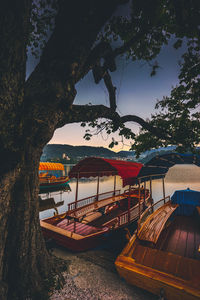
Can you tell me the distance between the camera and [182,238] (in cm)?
580

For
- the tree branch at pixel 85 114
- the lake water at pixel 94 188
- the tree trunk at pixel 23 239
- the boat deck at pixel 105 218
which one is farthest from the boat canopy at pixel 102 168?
the lake water at pixel 94 188

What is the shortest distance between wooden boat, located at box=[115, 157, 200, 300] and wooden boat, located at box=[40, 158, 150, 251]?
153 cm

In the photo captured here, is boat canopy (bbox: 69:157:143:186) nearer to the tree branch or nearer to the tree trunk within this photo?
the tree branch

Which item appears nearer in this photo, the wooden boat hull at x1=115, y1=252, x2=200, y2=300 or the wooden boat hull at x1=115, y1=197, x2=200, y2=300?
the wooden boat hull at x1=115, y1=252, x2=200, y2=300

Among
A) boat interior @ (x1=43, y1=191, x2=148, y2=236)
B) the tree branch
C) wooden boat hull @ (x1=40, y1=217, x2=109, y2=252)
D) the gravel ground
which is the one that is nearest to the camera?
the gravel ground

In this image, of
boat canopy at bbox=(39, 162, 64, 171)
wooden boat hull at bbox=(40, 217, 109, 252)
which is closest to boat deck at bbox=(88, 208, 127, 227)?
wooden boat hull at bbox=(40, 217, 109, 252)

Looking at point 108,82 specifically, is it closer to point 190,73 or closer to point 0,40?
point 190,73

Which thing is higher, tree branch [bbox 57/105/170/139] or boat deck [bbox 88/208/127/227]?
tree branch [bbox 57/105/170/139]

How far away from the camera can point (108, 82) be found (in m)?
5.60

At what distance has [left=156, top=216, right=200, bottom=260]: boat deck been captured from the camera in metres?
5.07

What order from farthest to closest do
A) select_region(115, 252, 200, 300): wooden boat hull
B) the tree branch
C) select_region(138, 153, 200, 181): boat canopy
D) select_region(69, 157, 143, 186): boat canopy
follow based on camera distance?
select_region(69, 157, 143, 186): boat canopy → select_region(138, 153, 200, 181): boat canopy → the tree branch → select_region(115, 252, 200, 300): wooden boat hull

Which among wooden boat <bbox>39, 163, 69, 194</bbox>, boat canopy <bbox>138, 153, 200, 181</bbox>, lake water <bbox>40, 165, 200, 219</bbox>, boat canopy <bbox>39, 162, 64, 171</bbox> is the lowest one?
lake water <bbox>40, 165, 200, 219</bbox>

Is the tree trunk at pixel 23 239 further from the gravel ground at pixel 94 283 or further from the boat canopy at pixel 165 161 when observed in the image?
the boat canopy at pixel 165 161

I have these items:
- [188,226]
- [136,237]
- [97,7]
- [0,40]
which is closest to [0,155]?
[0,40]
